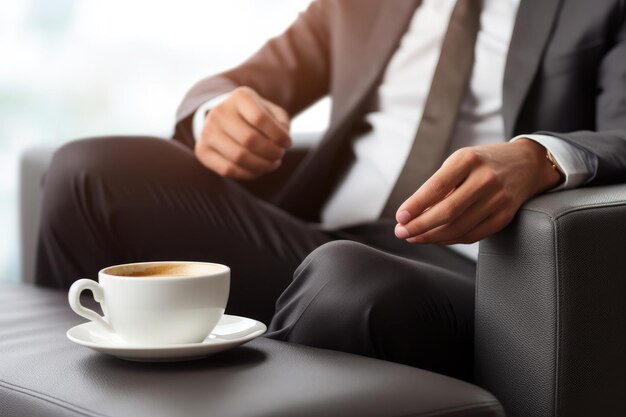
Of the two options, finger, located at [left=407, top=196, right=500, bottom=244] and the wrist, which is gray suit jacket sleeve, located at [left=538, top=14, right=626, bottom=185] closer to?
the wrist

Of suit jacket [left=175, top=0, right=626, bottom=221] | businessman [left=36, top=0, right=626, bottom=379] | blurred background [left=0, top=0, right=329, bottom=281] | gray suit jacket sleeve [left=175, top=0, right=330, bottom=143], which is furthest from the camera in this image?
blurred background [left=0, top=0, right=329, bottom=281]

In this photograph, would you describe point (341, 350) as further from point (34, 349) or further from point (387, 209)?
point (387, 209)

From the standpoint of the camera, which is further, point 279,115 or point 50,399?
point 279,115

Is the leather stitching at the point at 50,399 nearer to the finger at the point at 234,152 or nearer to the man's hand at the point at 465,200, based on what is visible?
the man's hand at the point at 465,200

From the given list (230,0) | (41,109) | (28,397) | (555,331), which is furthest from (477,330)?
(41,109)

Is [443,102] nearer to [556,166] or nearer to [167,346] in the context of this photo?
[556,166]

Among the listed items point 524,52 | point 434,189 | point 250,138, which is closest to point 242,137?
point 250,138

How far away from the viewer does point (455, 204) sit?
85cm

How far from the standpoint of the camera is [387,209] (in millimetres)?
1436

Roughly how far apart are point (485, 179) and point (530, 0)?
531 millimetres

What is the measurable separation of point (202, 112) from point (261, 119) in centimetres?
24

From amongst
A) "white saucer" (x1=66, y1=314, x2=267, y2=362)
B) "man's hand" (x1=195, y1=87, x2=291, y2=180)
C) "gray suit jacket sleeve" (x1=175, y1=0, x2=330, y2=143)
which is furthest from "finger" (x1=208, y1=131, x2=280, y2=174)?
"white saucer" (x1=66, y1=314, x2=267, y2=362)

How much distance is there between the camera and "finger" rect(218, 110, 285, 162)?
4.37ft

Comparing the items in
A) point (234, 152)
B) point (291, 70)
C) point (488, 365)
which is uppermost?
point (291, 70)
